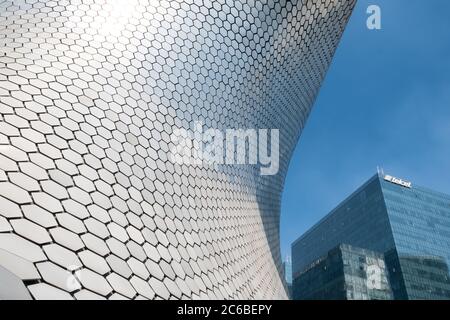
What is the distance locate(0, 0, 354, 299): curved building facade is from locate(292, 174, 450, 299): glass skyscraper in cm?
5091

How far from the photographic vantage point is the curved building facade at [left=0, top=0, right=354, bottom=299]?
3973mm

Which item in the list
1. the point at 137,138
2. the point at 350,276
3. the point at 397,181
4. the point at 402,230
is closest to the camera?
the point at 137,138

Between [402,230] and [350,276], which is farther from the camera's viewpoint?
[402,230]

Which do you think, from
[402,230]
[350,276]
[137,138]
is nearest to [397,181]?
[402,230]

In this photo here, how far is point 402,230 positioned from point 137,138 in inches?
2627

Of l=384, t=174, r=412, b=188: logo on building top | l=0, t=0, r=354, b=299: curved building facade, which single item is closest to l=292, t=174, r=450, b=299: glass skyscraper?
l=384, t=174, r=412, b=188: logo on building top

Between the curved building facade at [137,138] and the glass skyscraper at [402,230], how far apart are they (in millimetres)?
50910

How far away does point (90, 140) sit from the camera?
18.3 ft

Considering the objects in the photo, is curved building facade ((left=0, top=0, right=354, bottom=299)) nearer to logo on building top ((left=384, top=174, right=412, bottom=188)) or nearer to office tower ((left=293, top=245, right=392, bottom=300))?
office tower ((left=293, top=245, right=392, bottom=300))

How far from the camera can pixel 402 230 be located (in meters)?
63.5

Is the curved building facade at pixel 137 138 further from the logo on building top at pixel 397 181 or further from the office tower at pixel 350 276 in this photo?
the logo on building top at pixel 397 181

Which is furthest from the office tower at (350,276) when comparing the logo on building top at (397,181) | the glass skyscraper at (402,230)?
the logo on building top at (397,181)

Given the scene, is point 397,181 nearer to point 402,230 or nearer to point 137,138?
point 402,230

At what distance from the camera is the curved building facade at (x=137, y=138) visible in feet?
13.0
